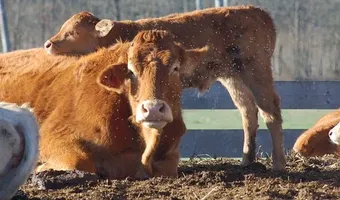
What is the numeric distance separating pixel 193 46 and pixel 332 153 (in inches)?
80.9

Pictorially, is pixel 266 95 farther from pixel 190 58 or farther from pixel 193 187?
pixel 193 187

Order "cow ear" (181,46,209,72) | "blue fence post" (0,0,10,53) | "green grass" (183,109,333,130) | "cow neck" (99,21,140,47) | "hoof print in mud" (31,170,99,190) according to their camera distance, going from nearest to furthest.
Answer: "hoof print in mud" (31,170,99,190)
"cow ear" (181,46,209,72)
"cow neck" (99,21,140,47)
"blue fence post" (0,0,10,53)
"green grass" (183,109,333,130)

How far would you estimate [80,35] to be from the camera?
10102mm

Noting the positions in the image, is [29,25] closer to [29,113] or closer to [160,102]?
[160,102]

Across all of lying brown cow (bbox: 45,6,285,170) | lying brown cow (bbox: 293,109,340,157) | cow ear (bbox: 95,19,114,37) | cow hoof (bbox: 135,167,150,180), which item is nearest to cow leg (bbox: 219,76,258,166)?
lying brown cow (bbox: 45,6,285,170)

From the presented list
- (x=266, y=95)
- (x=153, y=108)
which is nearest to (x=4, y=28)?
(x=266, y=95)

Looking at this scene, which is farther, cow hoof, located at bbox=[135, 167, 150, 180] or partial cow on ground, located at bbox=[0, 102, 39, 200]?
cow hoof, located at bbox=[135, 167, 150, 180]

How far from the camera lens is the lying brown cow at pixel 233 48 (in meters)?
9.38

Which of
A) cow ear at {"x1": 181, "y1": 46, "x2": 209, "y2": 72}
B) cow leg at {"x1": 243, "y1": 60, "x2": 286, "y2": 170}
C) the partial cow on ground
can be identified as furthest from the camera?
cow leg at {"x1": 243, "y1": 60, "x2": 286, "y2": 170}

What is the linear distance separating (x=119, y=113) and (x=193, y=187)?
56.7 inches

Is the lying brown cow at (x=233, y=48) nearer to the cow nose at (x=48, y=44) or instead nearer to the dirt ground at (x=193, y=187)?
the cow nose at (x=48, y=44)

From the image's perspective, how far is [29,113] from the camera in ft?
14.7

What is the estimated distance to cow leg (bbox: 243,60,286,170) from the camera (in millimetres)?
9344

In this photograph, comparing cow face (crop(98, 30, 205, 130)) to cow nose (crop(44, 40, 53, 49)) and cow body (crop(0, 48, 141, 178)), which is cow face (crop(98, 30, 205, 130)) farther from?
cow nose (crop(44, 40, 53, 49))
